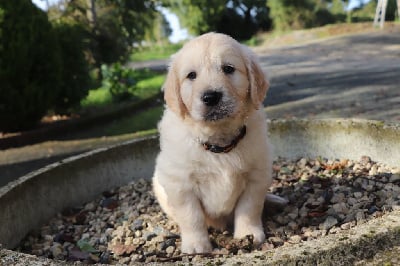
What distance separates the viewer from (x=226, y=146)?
7.72ft

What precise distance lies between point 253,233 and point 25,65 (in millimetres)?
6023

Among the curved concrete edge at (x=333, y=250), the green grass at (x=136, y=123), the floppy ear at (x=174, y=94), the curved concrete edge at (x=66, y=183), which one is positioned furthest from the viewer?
the green grass at (x=136, y=123)

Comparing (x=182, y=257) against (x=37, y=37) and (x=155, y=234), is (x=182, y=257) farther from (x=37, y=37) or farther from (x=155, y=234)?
(x=37, y=37)

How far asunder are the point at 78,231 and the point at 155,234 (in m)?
0.61

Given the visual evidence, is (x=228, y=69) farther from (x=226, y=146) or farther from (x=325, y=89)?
(x=325, y=89)

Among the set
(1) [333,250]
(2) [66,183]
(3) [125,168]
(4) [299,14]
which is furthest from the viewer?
(4) [299,14]

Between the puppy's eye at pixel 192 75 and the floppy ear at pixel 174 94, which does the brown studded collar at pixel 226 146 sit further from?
the puppy's eye at pixel 192 75

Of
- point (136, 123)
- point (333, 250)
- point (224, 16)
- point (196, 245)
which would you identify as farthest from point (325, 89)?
point (224, 16)

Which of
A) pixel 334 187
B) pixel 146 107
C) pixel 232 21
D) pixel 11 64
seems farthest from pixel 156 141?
pixel 232 21

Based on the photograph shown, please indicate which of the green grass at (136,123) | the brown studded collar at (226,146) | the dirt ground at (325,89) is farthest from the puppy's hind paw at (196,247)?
the green grass at (136,123)

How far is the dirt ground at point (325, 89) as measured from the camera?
21.3 feet

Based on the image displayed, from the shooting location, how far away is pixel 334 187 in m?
2.96

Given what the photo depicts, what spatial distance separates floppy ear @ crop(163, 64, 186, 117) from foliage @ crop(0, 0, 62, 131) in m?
5.35

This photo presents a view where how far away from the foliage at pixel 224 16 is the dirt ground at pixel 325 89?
14016mm
